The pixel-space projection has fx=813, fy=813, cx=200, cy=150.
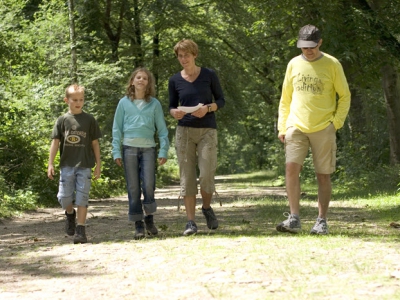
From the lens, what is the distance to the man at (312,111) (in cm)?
904

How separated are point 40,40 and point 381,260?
22476 mm

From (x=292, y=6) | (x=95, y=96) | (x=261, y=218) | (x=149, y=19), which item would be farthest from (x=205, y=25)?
Result: (x=261, y=218)

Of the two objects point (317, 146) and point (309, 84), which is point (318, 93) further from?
point (317, 146)

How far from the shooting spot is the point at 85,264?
25.5 ft

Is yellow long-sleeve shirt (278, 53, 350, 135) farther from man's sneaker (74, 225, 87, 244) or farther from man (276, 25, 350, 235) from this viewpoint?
man's sneaker (74, 225, 87, 244)

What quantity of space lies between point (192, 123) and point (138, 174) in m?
0.92

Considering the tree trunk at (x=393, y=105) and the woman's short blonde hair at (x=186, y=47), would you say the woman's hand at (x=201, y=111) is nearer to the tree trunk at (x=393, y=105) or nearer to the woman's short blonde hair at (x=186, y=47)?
the woman's short blonde hair at (x=186, y=47)

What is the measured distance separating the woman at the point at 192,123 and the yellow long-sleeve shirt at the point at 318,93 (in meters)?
1.00

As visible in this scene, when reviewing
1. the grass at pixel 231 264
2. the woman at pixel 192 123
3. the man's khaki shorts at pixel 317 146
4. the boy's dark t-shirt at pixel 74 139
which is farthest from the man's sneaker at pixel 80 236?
the man's khaki shorts at pixel 317 146

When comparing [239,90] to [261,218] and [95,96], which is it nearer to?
[95,96]

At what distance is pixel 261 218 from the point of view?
1249 cm

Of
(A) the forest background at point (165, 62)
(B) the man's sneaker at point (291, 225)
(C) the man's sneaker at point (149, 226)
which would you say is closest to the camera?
(B) the man's sneaker at point (291, 225)

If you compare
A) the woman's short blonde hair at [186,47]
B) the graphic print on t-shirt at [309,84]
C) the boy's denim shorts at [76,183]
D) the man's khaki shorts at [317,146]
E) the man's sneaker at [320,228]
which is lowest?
the man's sneaker at [320,228]

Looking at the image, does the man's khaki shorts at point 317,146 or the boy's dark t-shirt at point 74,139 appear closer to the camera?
the man's khaki shorts at point 317,146
